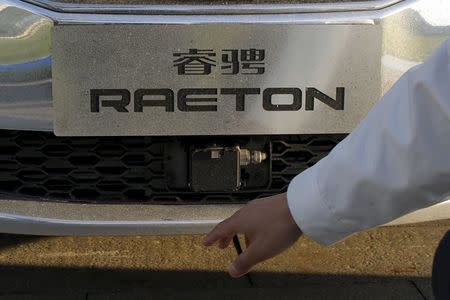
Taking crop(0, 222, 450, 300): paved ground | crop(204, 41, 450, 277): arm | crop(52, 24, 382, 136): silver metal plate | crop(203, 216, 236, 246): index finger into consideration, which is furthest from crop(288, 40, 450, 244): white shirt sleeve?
crop(0, 222, 450, 300): paved ground

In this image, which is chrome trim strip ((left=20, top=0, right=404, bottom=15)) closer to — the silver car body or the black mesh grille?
the silver car body

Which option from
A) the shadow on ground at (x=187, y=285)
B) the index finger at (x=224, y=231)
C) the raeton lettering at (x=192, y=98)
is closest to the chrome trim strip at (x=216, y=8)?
the raeton lettering at (x=192, y=98)

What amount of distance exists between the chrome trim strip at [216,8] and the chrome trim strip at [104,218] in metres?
0.61

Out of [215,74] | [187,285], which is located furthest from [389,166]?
[187,285]

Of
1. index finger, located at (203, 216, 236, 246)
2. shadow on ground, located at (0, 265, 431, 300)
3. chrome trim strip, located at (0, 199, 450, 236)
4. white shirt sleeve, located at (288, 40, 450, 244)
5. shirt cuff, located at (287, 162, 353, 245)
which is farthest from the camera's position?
shadow on ground, located at (0, 265, 431, 300)

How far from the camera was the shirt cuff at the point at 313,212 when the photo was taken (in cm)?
113

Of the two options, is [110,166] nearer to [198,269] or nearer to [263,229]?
[198,269]

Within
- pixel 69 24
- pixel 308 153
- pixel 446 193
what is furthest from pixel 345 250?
pixel 446 193

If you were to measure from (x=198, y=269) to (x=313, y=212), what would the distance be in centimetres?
196

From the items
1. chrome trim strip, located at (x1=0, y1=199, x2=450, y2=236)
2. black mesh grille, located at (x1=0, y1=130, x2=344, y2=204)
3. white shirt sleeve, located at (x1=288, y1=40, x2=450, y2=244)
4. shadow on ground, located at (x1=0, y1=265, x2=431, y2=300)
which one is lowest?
shadow on ground, located at (x1=0, y1=265, x2=431, y2=300)

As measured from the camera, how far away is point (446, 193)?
1.08 metres

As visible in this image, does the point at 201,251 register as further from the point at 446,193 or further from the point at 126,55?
the point at 446,193

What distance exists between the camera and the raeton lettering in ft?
7.59

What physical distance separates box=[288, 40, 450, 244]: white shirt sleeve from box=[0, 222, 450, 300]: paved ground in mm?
1725
